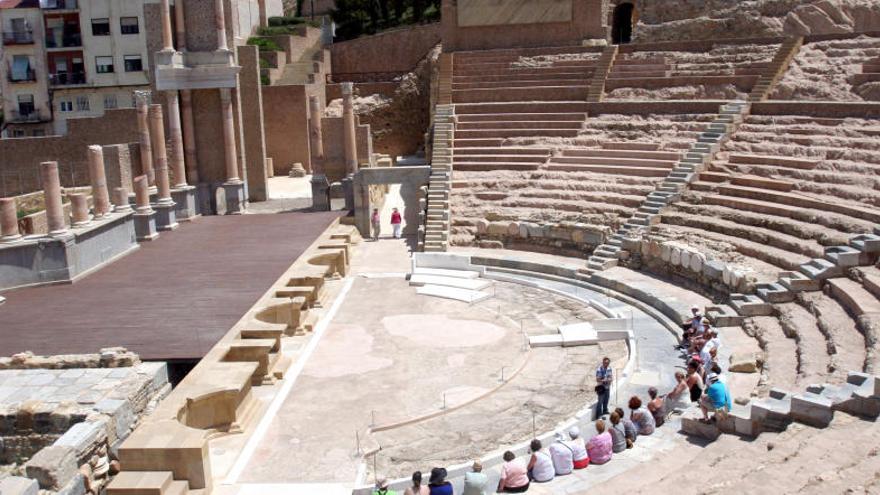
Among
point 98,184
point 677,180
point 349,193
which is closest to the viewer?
point 98,184

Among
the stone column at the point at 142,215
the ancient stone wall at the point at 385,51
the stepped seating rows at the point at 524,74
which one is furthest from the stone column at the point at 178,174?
the ancient stone wall at the point at 385,51

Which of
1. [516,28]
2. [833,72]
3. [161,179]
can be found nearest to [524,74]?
[516,28]

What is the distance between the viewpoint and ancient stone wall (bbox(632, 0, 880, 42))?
3294 cm

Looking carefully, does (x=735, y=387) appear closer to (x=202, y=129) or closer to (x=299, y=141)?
(x=202, y=129)

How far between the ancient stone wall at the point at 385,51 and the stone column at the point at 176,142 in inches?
733

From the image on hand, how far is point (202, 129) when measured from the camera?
3070 centimetres

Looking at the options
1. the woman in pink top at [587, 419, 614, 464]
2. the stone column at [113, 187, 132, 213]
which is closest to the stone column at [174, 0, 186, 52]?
the stone column at [113, 187, 132, 213]

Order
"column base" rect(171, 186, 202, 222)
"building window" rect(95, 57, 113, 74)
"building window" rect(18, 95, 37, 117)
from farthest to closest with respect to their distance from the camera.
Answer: "building window" rect(18, 95, 37, 117) < "building window" rect(95, 57, 113, 74) < "column base" rect(171, 186, 202, 222)

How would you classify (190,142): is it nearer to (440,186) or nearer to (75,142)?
(75,142)

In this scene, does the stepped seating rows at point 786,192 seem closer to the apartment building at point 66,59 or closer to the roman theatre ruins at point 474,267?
the roman theatre ruins at point 474,267

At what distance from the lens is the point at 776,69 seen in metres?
27.5

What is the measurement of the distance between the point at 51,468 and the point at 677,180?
17.8 m

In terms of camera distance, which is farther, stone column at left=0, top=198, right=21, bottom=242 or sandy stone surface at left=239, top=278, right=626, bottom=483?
stone column at left=0, top=198, right=21, bottom=242

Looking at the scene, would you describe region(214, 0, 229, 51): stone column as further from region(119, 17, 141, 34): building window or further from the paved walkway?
region(119, 17, 141, 34): building window
